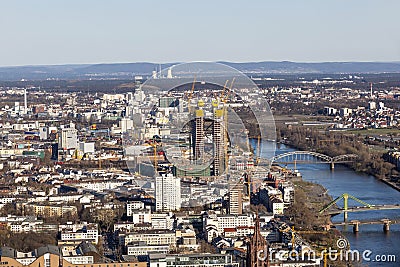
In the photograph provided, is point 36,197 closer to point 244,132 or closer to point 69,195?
point 69,195

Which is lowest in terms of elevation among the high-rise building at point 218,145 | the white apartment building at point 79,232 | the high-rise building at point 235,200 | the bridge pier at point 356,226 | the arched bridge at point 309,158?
the arched bridge at point 309,158

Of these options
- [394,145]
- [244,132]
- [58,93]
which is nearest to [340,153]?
[394,145]

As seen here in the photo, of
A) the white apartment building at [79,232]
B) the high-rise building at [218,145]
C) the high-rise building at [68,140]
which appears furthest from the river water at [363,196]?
the high-rise building at [68,140]

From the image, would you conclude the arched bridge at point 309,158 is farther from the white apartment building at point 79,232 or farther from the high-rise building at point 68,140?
the white apartment building at point 79,232

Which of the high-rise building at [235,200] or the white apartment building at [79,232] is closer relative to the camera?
the white apartment building at [79,232]

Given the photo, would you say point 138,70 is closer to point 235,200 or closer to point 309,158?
point 309,158

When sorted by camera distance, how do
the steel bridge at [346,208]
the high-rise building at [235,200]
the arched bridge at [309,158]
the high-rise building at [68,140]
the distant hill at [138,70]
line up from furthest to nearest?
1. the distant hill at [138,70]
2. the high-rise building at [68,140]
3. the arched bridge at [309,158]
4. the steel bridge at [346,208]
5. the high-rise building at [235,200]

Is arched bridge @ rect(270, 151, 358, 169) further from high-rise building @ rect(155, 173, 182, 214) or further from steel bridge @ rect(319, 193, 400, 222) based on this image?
high-rise building @ rect(155, 173, 182, 214)
